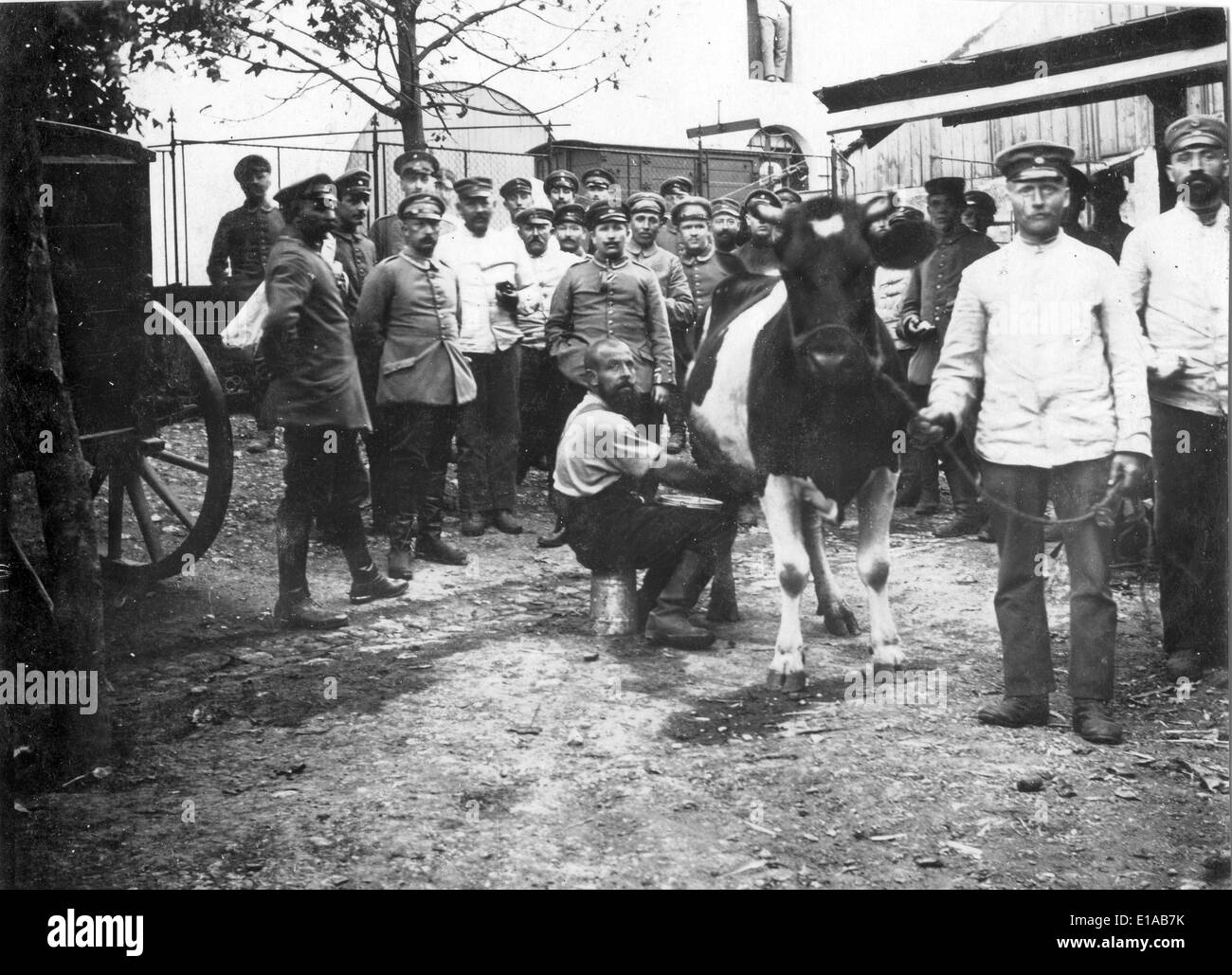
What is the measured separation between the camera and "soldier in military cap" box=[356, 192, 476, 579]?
5.29 metres

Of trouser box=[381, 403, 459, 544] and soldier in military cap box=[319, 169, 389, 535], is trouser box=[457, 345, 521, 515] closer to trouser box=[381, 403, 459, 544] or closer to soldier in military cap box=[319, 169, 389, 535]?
trouser box=[381, 403, 459, 544]

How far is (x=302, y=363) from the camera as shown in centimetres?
488

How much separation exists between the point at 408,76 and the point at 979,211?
2.33 m

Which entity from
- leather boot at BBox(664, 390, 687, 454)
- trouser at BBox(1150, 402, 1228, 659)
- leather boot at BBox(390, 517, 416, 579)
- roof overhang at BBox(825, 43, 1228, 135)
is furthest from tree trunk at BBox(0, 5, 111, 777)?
trouser at BBox(1150, 402, 1228, 659)

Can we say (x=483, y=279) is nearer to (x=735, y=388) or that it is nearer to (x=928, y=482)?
(x=735, y=388)

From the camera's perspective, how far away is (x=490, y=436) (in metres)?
5.48

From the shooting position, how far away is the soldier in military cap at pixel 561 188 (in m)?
6.25

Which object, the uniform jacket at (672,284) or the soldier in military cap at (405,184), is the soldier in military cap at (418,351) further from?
the uniform jacket at (672,284)

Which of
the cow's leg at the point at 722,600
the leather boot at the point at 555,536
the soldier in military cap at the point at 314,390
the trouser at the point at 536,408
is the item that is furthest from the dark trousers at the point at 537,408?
the cow's leg at the point at 722,600

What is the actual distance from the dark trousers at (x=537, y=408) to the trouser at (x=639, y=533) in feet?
1.14

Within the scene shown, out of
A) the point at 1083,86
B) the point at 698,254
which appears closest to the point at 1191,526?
the point at 1083,86

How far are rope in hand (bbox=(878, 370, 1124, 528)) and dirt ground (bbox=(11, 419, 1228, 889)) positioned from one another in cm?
24

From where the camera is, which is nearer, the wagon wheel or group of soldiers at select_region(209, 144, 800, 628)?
the wagon wheel

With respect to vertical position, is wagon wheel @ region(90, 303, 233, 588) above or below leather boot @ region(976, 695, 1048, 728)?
above
